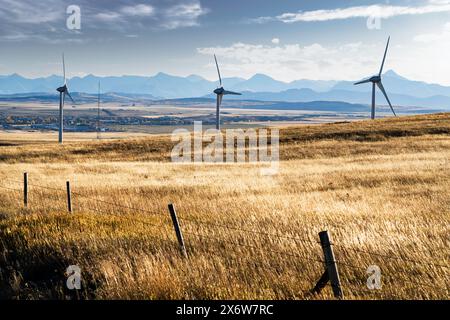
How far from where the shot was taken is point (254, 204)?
17156 millimetres

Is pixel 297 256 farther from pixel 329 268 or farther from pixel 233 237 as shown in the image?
pixel 329 268

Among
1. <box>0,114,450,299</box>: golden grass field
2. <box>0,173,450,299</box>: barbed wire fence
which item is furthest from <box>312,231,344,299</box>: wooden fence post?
<box>0,114,450,299</box>: golden grass field

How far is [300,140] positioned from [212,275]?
45.6m

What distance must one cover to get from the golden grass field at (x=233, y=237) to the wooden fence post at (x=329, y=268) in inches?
8.6

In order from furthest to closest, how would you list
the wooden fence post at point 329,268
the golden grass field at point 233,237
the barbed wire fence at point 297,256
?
1. the golden grass field at point 233,237
2. the barbed wire fence at point 297,256
3. the wooden fence post at point 329,268

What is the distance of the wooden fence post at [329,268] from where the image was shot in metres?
6.52

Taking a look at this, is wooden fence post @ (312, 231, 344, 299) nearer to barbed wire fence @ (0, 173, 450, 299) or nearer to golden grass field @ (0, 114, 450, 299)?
barbed wire fence @ (0, 173, 450, 299)

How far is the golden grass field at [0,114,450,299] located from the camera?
25.6ft

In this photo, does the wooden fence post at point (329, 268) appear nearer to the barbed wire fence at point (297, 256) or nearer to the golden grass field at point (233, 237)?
the barbed wire fence at point (297, 256)

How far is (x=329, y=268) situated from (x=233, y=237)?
181 inches

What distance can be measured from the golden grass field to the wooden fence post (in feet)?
0.72

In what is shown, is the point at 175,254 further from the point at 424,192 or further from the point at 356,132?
the point at 356,132

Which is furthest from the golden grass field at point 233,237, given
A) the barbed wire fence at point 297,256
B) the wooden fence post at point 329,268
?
the wooden fence post at point 329,268
